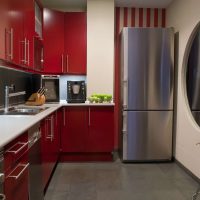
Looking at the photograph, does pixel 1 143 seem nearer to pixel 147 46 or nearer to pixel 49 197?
pixel 49 197

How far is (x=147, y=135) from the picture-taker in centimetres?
361

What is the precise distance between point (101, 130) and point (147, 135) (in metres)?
0.68

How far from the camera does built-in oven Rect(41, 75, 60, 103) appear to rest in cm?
377

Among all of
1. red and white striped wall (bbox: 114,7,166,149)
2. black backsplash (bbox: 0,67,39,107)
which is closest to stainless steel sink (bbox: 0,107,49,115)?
black backsplash (bbox: 0,67,39,107)

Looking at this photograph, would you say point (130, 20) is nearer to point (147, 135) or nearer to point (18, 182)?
point (147, 135)

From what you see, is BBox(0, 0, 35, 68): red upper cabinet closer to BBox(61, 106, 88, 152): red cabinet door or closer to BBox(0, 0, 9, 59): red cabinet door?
BBox(0, 0, 9, 59): red cabinet door

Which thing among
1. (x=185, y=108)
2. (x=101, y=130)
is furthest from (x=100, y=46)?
(x=185, y=108)

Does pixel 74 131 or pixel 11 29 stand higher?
pixel 11 29

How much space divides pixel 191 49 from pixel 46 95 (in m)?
2.22

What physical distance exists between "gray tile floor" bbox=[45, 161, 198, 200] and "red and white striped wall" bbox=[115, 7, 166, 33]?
233 cm

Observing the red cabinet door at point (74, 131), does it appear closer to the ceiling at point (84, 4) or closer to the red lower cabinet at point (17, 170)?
the ceiling at point (84, 4)

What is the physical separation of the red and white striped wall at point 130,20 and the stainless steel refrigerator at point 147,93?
64cm

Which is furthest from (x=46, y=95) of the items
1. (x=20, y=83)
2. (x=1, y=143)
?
(x=1, y=143)

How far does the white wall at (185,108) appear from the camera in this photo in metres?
2.99
